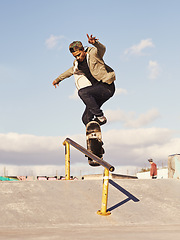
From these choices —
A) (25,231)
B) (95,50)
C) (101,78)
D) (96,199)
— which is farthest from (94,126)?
(25,231)

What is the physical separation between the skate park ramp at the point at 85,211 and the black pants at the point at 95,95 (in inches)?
84.4

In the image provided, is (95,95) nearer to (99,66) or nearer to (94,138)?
(99,66)

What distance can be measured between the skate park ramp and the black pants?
2145mm

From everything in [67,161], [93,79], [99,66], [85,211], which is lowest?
[85,211]

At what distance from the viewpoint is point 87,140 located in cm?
913

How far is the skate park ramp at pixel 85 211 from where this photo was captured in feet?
15.8

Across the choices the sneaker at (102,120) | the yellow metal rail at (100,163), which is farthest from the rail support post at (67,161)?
the sneaker at (102,120)

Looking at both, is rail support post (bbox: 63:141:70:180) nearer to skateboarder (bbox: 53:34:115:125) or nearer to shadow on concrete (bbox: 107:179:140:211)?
shadow on concrete (bbox: 107:179:140:211)

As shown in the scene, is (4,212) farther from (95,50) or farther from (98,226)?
(95,50)

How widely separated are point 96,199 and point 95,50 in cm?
413

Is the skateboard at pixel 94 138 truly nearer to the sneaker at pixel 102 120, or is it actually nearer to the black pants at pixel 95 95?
the sneaker at pixel 102 120

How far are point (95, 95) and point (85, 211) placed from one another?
389cm

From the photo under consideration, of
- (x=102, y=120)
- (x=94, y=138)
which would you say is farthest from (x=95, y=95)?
(x=94, y=138)

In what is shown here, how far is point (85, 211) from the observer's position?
6109 mm
